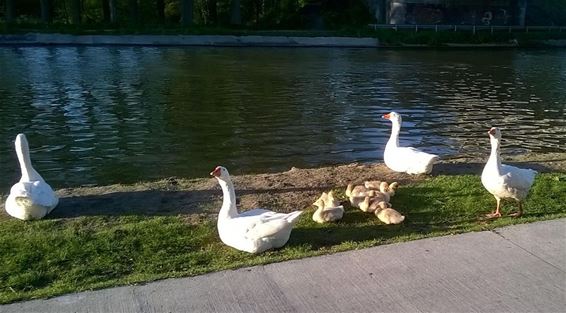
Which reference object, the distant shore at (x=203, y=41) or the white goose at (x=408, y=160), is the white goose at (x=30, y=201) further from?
the distant shore at (x=203, y=41)

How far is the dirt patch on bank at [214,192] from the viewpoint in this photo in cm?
736

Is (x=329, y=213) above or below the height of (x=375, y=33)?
below

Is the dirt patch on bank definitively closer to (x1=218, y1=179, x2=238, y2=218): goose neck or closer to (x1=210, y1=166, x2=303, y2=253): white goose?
(x1=218, y1=179, x2=238, y2=218): goose neck

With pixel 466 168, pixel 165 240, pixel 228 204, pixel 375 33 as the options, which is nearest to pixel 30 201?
pixel 165 240

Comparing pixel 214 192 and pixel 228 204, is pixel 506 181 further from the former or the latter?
pixel 214 192

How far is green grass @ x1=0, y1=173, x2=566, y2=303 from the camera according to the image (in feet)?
17.6

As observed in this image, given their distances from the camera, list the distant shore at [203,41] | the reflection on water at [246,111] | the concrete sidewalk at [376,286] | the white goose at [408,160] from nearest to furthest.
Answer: the concrete sidewalk at [376,286]
the white goose at [408,160]
the reflection on water at [246,111]
the distant shore at [203,41]

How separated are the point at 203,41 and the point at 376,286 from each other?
36152 mm

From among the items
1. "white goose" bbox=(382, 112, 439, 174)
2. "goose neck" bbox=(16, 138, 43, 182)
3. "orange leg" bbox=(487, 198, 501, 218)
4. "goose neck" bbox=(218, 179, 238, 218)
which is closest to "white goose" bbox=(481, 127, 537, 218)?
"orange leg" bbox=(487, 198, 501, 218)

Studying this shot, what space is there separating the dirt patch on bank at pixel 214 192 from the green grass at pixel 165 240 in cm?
37

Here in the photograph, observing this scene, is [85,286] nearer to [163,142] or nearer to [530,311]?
[530,311]

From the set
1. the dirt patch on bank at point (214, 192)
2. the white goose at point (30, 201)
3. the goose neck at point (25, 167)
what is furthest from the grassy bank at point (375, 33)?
the white goose at point (30, 201)

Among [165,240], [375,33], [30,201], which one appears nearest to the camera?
[165,240]

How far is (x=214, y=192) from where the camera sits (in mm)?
8047
